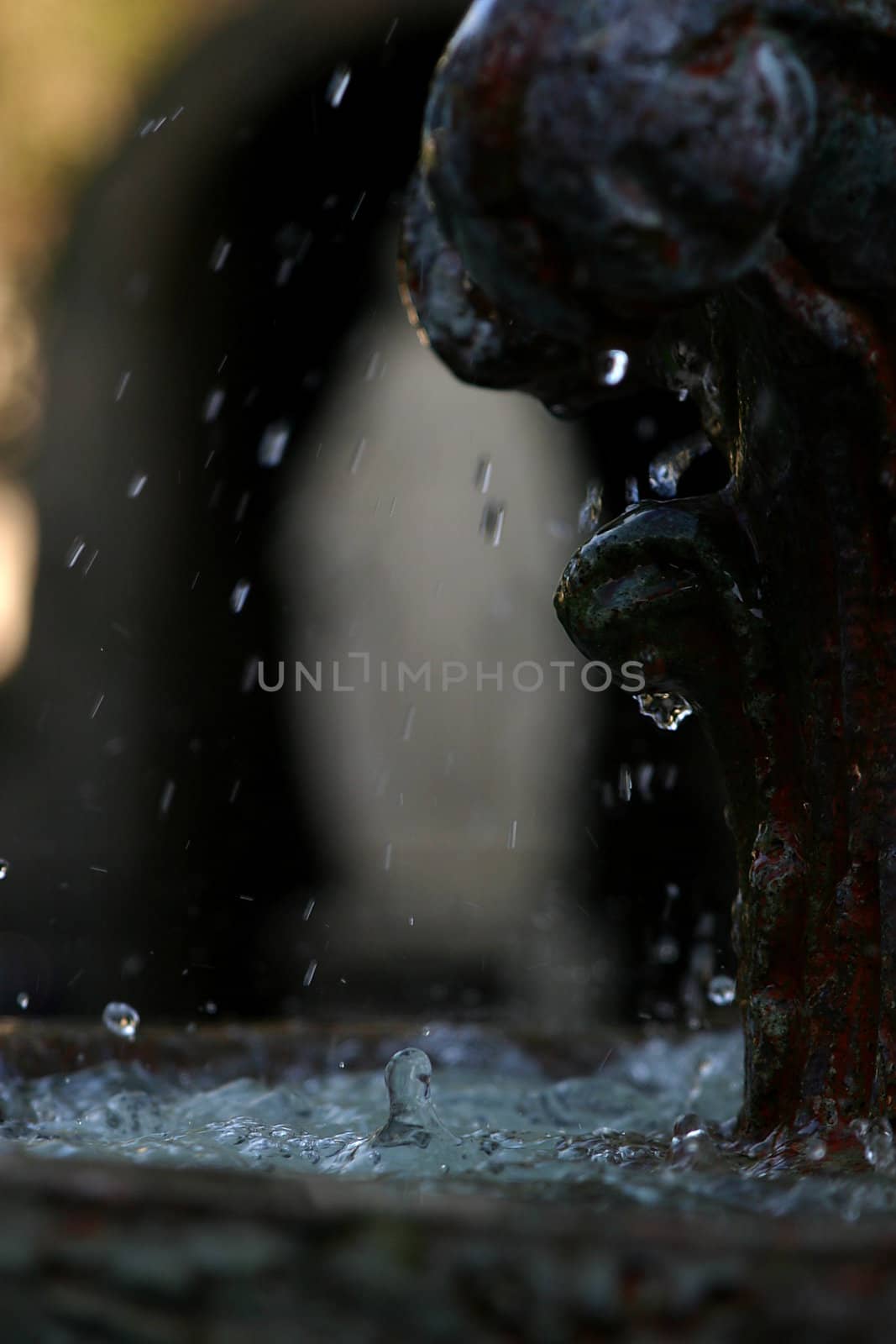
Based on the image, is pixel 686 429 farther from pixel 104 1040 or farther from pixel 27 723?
pixel 104 1040

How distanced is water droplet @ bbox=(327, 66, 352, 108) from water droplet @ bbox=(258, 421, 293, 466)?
835 millimetres

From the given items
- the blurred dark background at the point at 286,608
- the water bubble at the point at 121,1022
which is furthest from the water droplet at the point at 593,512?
the blurred dark background at the point at 286,608

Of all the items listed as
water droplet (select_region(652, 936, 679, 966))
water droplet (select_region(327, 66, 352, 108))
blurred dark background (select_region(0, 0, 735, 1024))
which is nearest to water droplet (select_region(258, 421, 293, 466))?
blurred dark background (select_region(0, 0, 735, 1024))

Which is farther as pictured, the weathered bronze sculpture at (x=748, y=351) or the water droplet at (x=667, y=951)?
the water droplet at (x=667, y=951)

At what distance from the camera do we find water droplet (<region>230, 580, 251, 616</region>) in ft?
11.8

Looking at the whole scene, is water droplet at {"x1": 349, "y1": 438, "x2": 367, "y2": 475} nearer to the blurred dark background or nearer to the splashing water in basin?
the blurred dark background

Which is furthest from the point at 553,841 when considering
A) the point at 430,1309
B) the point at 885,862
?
the point at 430,1309

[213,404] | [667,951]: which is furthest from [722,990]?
[213,404]

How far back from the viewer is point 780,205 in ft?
1.80

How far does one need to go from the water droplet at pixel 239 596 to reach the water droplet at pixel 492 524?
64 centimetres

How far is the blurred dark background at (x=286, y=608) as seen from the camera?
3451 mm

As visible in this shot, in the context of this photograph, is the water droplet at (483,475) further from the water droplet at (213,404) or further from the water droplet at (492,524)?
the water droplet at (213,404)

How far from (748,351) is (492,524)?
9.26 feet

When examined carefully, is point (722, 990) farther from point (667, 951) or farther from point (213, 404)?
point (213, 404)
